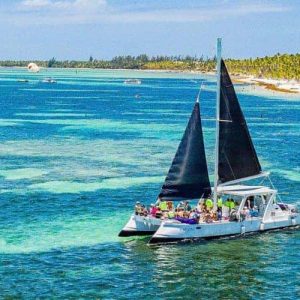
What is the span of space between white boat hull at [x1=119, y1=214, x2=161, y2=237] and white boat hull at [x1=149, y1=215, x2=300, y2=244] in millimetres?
1267

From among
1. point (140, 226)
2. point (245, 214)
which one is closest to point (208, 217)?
point (245, 214)

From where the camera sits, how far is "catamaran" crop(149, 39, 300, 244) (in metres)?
44.0

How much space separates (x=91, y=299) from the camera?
110 ft

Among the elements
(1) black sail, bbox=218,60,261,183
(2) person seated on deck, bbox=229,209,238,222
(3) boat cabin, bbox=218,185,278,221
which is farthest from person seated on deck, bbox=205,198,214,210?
(1) black sail, bbox=218,60,261,183

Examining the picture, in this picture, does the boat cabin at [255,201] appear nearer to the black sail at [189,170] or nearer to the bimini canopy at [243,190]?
the bimini canopy at [243,190]

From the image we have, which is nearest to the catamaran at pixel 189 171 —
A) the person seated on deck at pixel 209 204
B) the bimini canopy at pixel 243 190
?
the person seated on deck at pixel 209 204

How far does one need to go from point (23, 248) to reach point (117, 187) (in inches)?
762

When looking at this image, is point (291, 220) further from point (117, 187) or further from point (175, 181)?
point (117, 187)

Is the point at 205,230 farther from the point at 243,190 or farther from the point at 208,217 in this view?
the point at 243,190

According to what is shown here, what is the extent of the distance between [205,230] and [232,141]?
6.52 metres

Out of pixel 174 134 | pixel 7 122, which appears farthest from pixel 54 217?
pixel 7 122

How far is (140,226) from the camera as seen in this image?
1705 inches

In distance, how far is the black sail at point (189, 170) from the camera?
4456 centimetres

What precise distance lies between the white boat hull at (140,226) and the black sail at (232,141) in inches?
219
